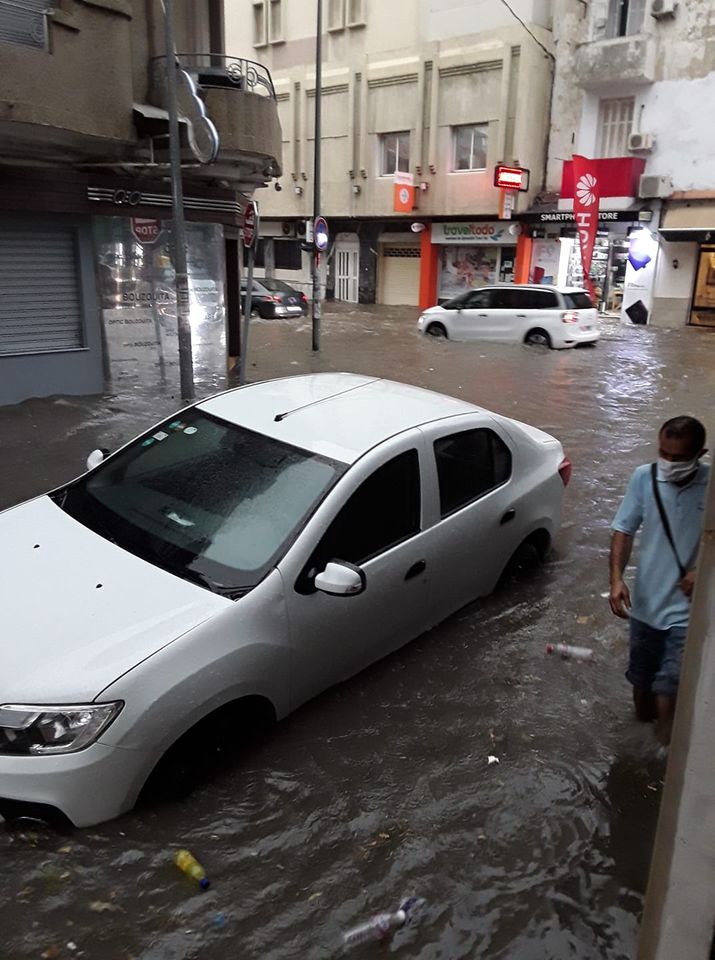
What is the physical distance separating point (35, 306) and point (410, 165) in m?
23.4

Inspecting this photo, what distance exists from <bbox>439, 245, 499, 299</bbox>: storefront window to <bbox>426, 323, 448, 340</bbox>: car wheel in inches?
392

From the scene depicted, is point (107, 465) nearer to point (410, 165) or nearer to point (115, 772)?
point (115, 772)

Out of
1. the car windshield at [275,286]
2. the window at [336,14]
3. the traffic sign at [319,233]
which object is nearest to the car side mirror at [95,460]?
the traffic sign at [319,233]

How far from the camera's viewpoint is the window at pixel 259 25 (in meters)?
34.1

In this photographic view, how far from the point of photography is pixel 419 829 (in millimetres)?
3334

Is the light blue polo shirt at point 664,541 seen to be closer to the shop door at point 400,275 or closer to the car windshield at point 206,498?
the car windshield at point 206,498

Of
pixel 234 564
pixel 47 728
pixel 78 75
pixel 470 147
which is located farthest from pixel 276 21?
pixel 47 728

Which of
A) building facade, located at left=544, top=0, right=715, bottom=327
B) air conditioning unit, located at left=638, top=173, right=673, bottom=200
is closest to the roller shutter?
building facade, located at left=544, top=0, right=715, bottom=327

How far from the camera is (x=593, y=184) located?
25203 mm

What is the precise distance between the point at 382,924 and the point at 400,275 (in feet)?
106

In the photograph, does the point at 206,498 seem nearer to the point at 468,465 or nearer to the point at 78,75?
the point at 468,465

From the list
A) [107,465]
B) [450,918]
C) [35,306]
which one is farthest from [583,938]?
[35,306]

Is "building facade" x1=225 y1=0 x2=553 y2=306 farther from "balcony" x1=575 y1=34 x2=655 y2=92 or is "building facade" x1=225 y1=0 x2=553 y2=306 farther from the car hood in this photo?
the car hood

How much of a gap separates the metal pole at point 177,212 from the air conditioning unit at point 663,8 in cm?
2140
